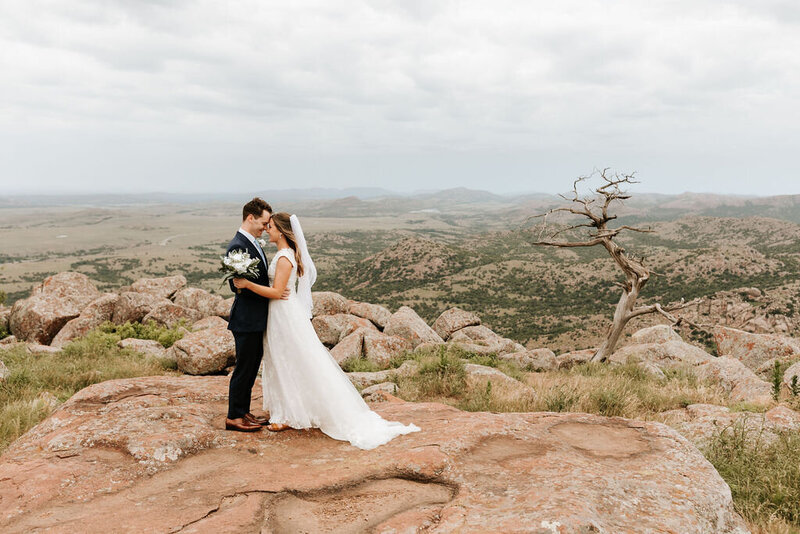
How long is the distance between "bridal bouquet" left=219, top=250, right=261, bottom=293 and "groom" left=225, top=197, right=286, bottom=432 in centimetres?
15

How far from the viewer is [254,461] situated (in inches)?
186

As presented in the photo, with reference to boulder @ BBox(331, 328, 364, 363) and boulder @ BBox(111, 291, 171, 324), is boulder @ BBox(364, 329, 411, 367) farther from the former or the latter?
boulder @ BBox(111, 291, 171, 324)

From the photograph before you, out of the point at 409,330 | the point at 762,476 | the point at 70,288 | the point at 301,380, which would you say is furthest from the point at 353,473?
the point at 70,288

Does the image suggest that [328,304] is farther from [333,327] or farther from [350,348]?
[350,348]

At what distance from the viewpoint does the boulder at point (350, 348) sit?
50.2ft

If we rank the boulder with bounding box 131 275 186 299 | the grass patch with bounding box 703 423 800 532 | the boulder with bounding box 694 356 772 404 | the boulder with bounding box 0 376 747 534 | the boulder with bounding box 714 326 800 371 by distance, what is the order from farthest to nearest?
the boulder with bounding box 131 275 186 299 → the boulder with bounding box 714 326 800 371 → the boulder with bounding box 694 356 772 404 → the grass patch with bounding box 703 423 800 532 → the boulder with bounding box 0 376 747 534

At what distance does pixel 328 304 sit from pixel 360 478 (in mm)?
16450

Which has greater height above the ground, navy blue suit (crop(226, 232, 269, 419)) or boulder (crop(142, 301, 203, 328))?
navy blue suit (crop(226, 232, 269, 419))

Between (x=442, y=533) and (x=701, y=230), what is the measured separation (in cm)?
13945

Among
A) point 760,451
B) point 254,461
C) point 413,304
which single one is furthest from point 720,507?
point 413,304

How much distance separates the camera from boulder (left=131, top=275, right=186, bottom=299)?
69.5 ft

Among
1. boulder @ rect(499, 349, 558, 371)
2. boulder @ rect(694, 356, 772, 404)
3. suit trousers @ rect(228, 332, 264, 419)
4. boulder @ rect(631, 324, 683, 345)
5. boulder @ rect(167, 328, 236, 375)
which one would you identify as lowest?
boulder @ rect(631, 324, 683, 345)

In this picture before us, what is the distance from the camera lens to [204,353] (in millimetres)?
12461

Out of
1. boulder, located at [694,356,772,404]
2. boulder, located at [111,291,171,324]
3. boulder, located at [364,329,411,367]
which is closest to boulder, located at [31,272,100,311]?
boulder, located at [111,291,171,324]
